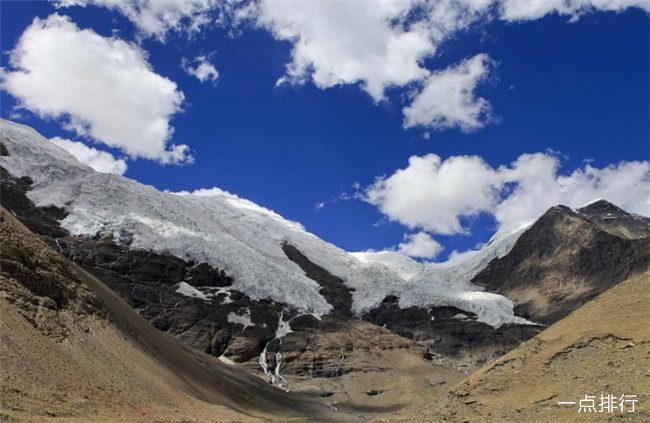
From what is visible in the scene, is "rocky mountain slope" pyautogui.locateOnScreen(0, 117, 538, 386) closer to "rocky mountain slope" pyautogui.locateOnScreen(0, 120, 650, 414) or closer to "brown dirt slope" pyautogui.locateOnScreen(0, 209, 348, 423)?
"rocky mountain slope" pyautogui.locateOnScreen(0, 120, 650, 414)

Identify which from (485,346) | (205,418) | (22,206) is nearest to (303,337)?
(485,346)

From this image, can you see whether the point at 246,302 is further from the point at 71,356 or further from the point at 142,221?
the point at 71,356

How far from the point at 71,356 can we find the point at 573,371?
3256 cm

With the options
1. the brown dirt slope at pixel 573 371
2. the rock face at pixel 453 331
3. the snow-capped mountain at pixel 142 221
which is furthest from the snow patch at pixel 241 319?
the brown dirt slope at pixel 573 371

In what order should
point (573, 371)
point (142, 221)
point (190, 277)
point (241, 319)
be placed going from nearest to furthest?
point (573, 371) < point (241, 319) < point (190, 277) < point (142, 221)

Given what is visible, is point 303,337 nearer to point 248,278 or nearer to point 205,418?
point 248,278

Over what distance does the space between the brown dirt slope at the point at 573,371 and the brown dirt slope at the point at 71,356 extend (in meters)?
20.7

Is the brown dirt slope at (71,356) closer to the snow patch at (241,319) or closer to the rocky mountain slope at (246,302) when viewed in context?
the rocky mountain slope at (246,302)

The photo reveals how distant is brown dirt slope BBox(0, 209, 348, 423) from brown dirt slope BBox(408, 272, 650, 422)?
20706mm

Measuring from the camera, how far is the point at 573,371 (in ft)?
101

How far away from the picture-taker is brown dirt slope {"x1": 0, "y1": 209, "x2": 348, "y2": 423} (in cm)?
3275

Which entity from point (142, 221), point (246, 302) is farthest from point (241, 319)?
point (142, 221)

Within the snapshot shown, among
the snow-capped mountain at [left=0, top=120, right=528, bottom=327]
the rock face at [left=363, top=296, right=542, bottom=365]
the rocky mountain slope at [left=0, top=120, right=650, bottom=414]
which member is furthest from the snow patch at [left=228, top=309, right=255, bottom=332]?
the rock face at [left=363, top=296, right=542, bottom=365]

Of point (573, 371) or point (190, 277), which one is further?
point (190, 277)
